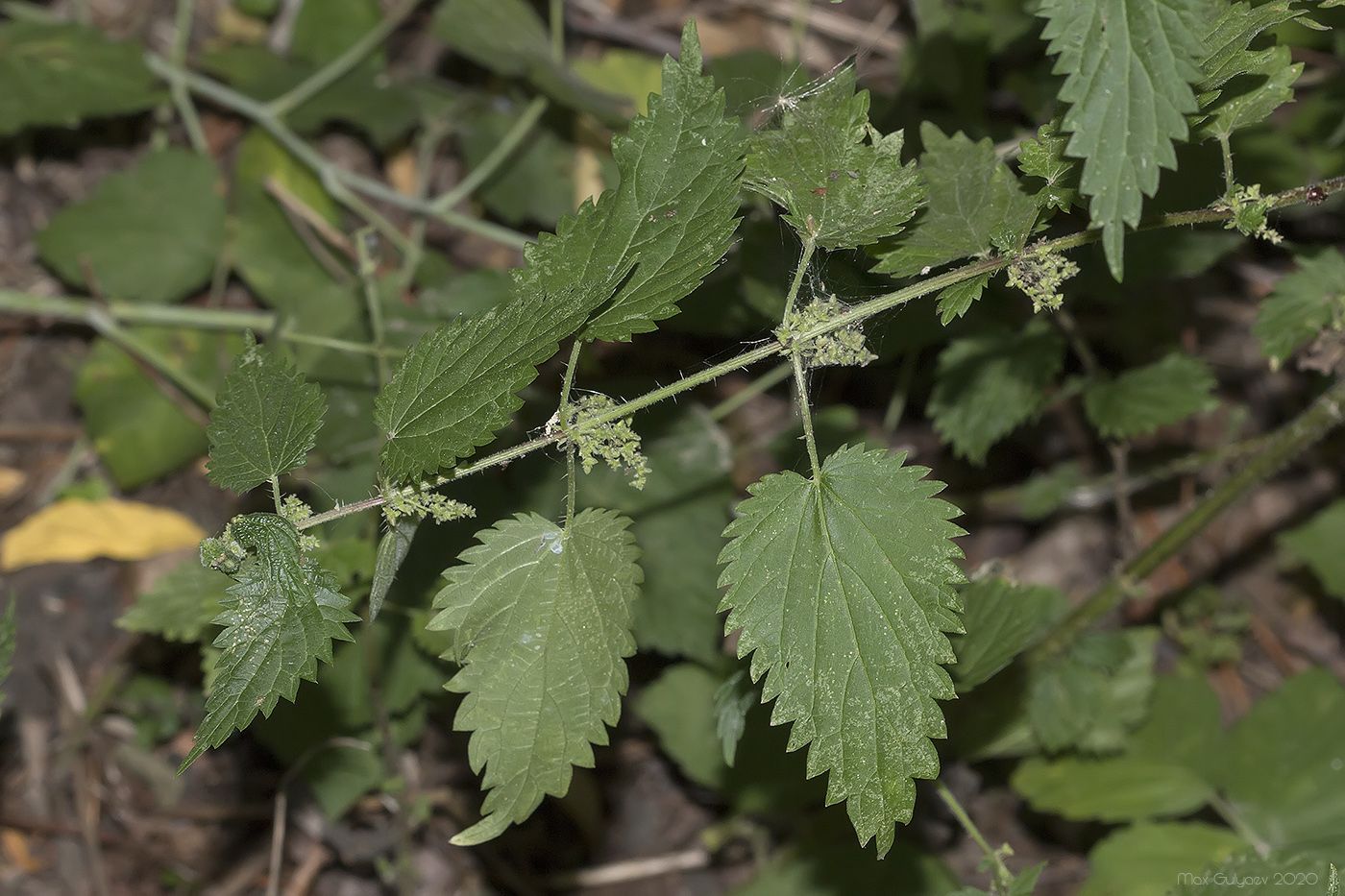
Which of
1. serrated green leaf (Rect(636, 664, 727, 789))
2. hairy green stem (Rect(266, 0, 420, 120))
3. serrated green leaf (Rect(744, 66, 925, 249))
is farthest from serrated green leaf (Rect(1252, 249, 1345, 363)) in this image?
hairy green stem (Rect(266, 0, 420, 120))

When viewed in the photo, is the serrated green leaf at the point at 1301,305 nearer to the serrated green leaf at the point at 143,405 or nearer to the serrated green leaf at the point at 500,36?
the serrated green leaf at the point at 500,36

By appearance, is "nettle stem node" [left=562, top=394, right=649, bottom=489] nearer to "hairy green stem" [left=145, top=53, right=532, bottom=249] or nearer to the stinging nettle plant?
the stinging nettle plant

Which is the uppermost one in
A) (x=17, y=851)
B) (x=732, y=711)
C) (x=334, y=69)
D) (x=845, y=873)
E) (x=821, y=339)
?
(x=821, y=339)

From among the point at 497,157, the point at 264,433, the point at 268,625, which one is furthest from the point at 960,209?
the point at 497,157

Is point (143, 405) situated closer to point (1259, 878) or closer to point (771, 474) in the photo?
point (771, 474)

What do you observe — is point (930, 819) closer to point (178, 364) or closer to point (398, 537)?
point (398, 537)
